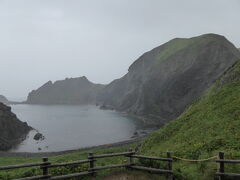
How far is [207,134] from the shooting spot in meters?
29.0

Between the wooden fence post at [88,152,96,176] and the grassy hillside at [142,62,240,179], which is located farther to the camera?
the grassy hillside at [142,62,240,179]

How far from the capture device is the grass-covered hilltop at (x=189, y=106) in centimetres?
2248

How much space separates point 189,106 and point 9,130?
60.3m

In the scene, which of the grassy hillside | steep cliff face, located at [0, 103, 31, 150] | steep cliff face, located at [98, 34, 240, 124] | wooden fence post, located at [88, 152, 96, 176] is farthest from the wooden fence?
steep cliff face, located at [98, 34, 240, 124]

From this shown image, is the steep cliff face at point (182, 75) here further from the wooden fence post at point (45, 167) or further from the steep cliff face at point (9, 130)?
the wooden fence post at point (45, 167)

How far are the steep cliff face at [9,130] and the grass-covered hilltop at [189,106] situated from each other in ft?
94.8

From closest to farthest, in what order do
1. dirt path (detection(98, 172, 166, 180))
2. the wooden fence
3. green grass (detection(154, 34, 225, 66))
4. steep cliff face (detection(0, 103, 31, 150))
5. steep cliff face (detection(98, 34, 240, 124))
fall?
the wooden fence → dirt path (detection(98, 172, 166, 180)) → steep cliff face (detection(0, 103, 31, 150)) → steep cliff face (detection(98, 34, 240, 124)) → green grass (detection(154, 34, 225, 66))

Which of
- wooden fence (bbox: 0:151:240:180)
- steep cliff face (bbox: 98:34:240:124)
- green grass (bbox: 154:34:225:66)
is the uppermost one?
green grass (bbox: 154:34:225:66)

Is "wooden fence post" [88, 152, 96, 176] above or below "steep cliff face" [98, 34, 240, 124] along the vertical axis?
below

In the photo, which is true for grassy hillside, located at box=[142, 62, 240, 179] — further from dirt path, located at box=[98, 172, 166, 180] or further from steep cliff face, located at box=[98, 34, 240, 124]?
steep cliff face, located at box=[98, 34, 240, 124]

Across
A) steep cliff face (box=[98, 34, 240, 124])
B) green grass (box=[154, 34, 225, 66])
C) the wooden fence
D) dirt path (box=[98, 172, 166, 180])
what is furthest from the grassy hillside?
green grass (box=[154, 34, 225, 66])

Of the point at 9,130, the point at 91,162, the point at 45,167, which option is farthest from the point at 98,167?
the point at 9,130

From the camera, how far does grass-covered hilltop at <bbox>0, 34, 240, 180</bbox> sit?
2248cm

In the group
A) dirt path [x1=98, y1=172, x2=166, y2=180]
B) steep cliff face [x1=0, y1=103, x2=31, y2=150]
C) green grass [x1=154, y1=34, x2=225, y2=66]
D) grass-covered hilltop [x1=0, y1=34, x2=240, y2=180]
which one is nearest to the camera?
dirt path [x1=98, y1=172, x2=166, y2=180]
